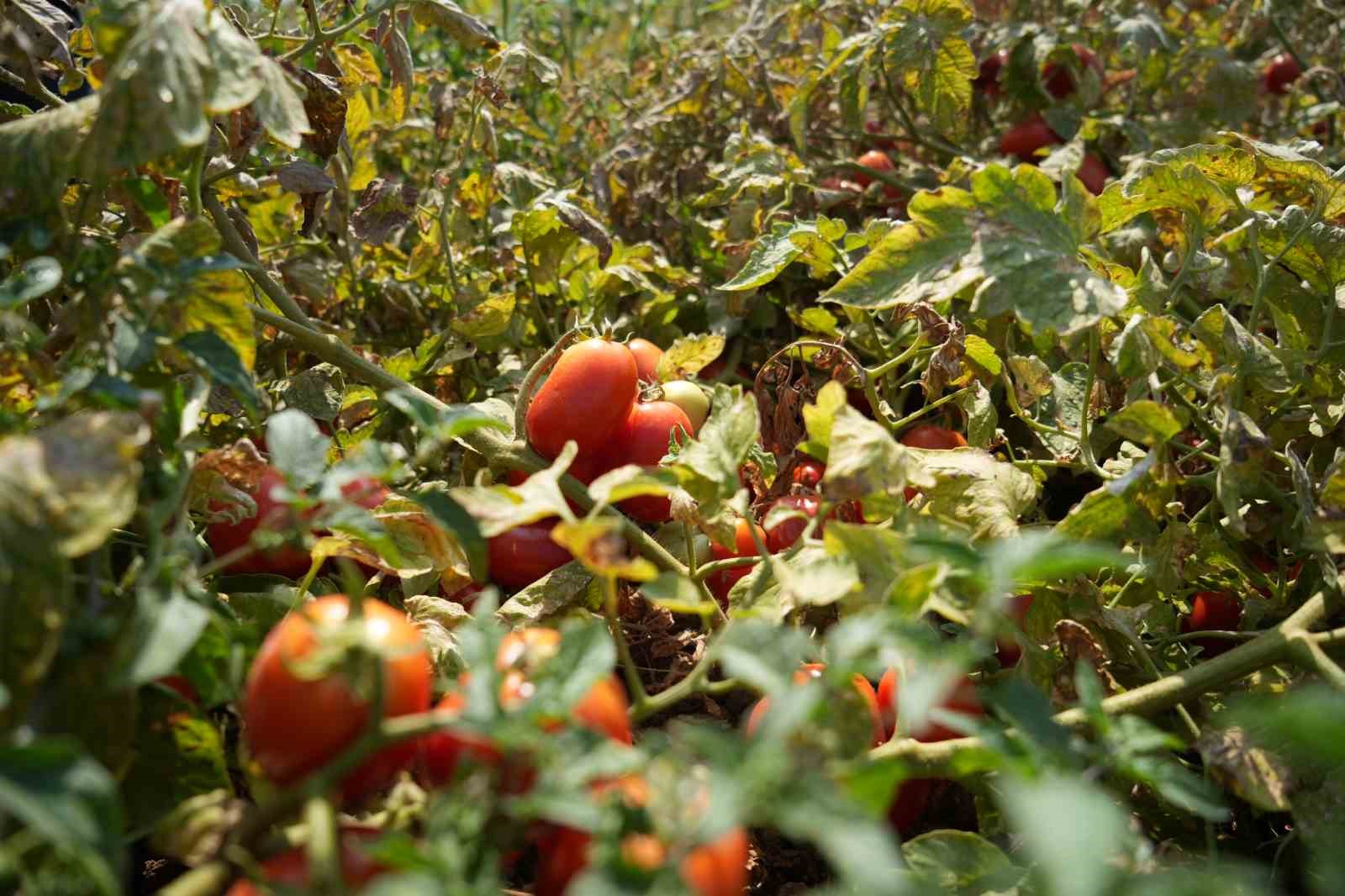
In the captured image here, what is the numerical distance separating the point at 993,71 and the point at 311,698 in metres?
1.92

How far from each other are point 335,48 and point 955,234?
843 mm

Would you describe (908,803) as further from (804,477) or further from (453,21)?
(453,21)

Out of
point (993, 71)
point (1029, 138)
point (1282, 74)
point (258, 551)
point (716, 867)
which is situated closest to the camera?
point (716, 867)

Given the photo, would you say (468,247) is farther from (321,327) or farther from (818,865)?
(818,865)

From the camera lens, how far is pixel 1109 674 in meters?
0.86

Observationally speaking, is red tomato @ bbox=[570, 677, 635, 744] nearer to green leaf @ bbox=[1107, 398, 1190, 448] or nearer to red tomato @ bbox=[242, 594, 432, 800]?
red tomato @ bbox=[242, 594, 432, 800]

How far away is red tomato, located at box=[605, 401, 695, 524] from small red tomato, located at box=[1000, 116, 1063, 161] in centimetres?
114

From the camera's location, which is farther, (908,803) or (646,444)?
(646,444)

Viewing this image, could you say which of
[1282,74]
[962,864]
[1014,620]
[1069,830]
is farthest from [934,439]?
[1282,74]

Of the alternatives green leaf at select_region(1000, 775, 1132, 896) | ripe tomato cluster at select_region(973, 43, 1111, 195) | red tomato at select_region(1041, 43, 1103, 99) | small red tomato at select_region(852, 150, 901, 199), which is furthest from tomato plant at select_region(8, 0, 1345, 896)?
red tomato at select_region(1041, 43, 1103, 99)

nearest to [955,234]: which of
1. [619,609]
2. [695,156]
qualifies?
[619,609]

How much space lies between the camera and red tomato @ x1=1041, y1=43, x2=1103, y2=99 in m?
1.94

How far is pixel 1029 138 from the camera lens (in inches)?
75.4

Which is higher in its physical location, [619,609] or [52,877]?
[52,877]
